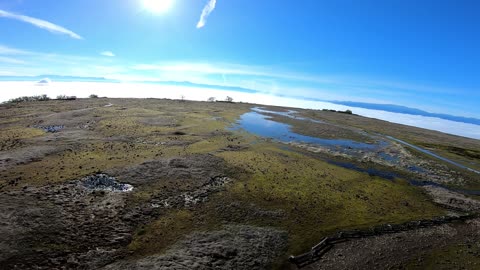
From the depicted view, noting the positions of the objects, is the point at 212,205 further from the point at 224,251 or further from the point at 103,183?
the point at 103,183

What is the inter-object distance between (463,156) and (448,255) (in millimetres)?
68219

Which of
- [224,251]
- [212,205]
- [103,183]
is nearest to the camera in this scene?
[224,251]

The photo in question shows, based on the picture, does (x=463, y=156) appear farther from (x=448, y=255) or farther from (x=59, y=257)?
(x=59, y=257)

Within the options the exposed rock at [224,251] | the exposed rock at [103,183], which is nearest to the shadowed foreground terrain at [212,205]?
the exposed rock at [224,251]

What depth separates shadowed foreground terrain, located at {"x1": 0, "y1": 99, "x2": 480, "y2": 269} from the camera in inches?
933

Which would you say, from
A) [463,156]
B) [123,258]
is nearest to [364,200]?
[123,258]

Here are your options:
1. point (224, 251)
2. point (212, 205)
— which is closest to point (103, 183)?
point (212, 205)

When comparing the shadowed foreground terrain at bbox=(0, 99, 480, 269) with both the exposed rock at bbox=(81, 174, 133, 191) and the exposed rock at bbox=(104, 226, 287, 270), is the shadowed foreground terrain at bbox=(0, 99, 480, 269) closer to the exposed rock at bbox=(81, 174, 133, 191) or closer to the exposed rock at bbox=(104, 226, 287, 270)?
the exposed rock at bbox=(104, 226, 287, 270)

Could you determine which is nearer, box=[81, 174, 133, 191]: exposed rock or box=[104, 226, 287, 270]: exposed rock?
box=[104, 226, 287, 270]: exposed rock

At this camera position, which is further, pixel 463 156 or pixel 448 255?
pixel 463 156

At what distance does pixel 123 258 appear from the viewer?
22.4 m

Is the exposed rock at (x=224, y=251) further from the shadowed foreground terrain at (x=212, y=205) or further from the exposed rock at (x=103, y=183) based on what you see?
the exposed rock at (x=103, y=183)

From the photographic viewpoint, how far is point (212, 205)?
32156mm

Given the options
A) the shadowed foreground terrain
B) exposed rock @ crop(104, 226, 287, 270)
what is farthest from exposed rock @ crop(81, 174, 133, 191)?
exposed rock @ crop(104, 226, 287, 270)
